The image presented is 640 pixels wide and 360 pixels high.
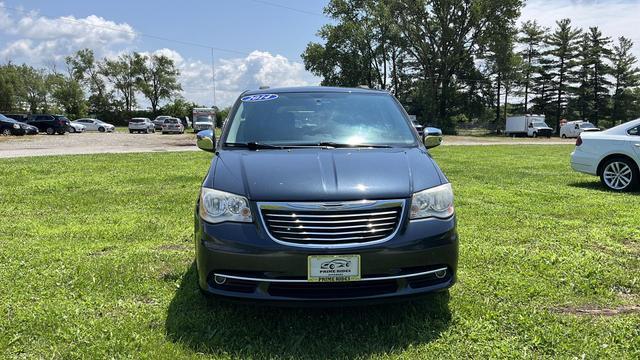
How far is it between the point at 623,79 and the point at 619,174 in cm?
7388

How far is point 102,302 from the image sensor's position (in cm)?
377

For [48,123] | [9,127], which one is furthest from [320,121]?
[48,123]

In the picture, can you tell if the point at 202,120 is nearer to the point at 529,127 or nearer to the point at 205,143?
the point at 529,127

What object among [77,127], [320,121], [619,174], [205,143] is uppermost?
[77,127]

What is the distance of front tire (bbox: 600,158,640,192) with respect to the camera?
30.5 feet

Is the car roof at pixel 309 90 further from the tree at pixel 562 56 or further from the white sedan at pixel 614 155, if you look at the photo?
the tree at pixel 562 56

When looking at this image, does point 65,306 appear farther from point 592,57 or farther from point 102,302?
point 592,57

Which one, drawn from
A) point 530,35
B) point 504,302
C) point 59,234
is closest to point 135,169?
point 59,234

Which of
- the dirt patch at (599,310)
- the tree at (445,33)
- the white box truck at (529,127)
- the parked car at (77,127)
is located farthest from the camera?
the tree at (445,33)

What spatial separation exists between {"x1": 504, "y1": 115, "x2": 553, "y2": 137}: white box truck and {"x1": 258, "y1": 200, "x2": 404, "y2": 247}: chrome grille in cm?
5191

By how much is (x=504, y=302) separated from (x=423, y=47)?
5744 cm

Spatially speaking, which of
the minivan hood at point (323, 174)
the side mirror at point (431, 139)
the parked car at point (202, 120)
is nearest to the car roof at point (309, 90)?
the side mirror at point (431, 139)

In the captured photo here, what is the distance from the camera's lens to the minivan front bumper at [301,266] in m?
3.00

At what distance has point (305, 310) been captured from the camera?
12.0 feet
